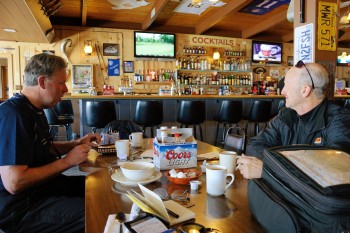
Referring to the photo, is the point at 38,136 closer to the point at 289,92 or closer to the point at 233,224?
the point at 233,224

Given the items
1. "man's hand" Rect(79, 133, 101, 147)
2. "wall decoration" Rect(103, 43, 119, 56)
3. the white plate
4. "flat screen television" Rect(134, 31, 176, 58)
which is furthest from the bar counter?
the white plate

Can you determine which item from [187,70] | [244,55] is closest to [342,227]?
[187,70]

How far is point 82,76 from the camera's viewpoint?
7.42m

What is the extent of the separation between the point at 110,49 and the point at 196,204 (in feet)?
23.6

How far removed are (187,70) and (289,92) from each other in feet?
21.2

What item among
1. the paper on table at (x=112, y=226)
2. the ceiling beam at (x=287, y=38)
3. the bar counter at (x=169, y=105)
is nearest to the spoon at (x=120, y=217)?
the paper on table at (x=112, y=226)

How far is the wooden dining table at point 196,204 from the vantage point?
86cm

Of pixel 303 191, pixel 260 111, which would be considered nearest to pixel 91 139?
pixel 303 191

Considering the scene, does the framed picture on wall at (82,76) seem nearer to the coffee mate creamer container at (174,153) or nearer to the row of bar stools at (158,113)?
the row of bar stools at (158,113)

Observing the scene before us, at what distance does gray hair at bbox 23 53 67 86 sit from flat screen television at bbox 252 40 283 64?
782 cm

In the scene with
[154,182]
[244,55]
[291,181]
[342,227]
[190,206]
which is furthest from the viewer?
[244,55]

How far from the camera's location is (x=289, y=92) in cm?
177

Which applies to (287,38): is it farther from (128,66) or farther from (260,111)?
(128,66)

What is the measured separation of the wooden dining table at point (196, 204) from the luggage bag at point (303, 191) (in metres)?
0.07
